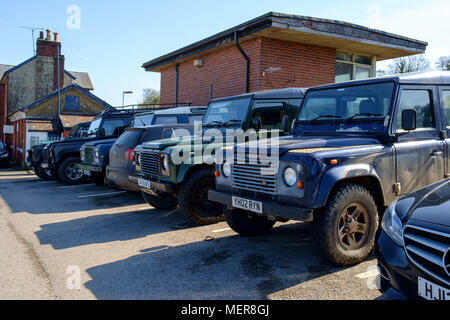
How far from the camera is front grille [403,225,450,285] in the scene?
2.32 m

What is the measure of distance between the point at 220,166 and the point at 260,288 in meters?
1.70

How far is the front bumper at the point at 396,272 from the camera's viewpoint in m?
2.49

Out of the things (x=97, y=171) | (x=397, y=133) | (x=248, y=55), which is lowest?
(x=97, y=171)

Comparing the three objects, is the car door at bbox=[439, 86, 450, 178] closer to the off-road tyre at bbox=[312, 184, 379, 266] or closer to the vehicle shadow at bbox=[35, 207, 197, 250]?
the off-road tyre at bbox=[312, 184, 379, 266]

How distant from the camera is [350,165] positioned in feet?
12.7

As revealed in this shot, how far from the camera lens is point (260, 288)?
11.7 feet

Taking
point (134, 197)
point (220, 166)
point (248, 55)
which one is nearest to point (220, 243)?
point (220, 166)

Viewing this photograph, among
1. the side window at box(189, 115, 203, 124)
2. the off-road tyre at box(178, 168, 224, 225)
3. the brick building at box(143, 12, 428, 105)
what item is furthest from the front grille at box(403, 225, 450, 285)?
the brick building at box(143, 12, 428, 105)

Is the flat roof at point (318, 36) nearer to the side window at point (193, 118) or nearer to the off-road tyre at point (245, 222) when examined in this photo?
the side window at point (193, 118)

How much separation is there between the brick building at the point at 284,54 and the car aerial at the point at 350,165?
5486 mm

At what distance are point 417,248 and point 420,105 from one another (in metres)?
2.76

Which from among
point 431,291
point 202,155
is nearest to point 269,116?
point 202,155

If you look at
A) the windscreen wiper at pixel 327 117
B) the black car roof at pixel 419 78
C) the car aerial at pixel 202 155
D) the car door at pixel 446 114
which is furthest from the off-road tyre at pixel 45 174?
the car door at pixel 446 114
